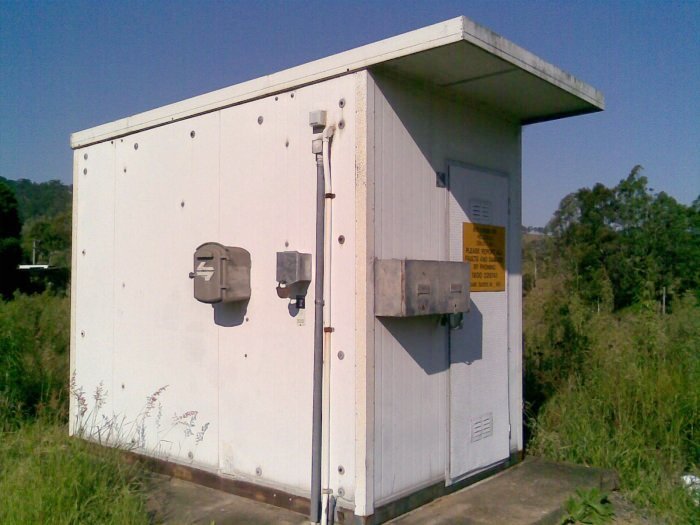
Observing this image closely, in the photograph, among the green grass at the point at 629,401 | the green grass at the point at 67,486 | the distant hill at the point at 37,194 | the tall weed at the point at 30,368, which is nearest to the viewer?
the green grass at the point at 67,486

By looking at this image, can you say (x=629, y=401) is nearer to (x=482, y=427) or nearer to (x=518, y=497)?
(x=482, y=427)

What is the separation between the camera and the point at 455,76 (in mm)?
4281

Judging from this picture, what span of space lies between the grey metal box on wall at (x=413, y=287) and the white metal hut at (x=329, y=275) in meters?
0.01

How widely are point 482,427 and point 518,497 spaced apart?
543 millimetres

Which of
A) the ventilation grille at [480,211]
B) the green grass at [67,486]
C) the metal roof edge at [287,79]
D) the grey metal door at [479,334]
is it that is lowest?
the green grass at [67,486]

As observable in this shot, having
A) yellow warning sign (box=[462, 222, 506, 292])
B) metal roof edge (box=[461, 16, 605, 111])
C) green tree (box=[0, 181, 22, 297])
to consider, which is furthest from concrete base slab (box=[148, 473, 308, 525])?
green tree (box=[0, 181, 22, 297])

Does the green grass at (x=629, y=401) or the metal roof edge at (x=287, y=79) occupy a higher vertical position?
the metal roof edge at (x=287, y=79)

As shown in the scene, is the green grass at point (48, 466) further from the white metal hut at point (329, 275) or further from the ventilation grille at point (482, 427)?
the ventilation grille at point (482, 427)

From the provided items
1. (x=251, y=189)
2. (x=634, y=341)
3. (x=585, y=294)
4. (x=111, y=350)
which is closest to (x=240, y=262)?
(x=251, y=189)

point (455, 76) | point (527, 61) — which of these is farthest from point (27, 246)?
point (527, 61)

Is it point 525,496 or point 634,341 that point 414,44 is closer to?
point 525,496

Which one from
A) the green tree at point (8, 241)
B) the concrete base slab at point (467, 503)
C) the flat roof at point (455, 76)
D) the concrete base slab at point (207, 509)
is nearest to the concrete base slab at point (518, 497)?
the concrete base slab at point (467, 503)

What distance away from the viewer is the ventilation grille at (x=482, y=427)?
4.73 meters

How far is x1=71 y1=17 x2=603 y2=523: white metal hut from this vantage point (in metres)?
3.95
